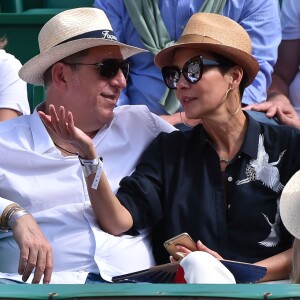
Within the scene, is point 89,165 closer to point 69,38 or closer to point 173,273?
point 173,273

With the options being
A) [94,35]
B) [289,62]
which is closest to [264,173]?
[94,35]

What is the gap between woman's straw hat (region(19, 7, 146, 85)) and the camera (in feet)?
A: 12.4

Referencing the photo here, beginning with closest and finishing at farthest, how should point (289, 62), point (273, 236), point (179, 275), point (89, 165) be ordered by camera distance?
point (179, 275) → point (89, 165) → point (273, 236) → point (289, 62)

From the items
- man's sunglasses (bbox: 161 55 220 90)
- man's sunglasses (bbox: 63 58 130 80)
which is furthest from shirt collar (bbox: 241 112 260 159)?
man's sunglasses (bbox: 63 58 130 80)

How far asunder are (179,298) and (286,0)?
2.95m

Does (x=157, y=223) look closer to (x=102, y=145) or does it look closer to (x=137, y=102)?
(x=102, y=145)

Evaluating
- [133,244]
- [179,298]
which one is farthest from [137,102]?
[179,298]

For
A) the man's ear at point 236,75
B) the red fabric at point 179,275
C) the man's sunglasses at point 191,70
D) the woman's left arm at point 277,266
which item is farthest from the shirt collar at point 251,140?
the red fabric at point 179,275

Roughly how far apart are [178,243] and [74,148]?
691 millimetres

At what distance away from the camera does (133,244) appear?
3570mm

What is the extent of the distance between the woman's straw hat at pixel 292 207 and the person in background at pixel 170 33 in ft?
5.68

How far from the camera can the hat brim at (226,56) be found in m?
3.63

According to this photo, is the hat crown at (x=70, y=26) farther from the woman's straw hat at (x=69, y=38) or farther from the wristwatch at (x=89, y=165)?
the wristwatch at (x=89, y=165)

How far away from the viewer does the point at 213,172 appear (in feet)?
11.8
